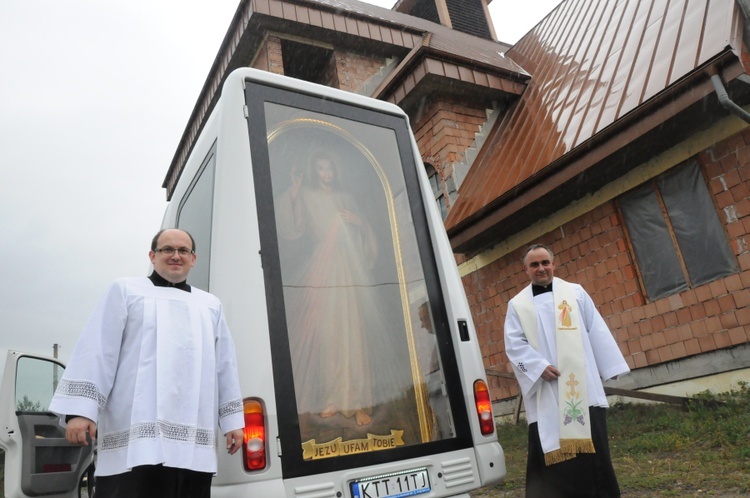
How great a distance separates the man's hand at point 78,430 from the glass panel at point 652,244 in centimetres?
649

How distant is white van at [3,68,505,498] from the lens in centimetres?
274

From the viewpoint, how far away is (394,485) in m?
2.82

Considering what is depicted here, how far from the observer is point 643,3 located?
8.85 meters

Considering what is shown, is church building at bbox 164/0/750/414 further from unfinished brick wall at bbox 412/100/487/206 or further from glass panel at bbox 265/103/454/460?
glass panel at bbox 265/103/454/460

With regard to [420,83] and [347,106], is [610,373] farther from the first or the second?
[420,83]

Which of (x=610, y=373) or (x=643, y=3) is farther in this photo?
(x=643, y=3)

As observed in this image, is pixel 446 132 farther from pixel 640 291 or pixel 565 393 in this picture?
pixel 565 393

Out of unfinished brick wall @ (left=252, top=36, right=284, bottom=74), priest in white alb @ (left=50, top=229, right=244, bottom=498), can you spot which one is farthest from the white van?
unfinished brick wall @ (left=252, top=36, right=284, bottom=74)

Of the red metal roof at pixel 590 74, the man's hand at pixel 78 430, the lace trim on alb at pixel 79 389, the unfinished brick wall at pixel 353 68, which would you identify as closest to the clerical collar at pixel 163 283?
the lace trim on alb at pixel 79 389

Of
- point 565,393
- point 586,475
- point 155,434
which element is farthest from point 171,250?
point 586,475

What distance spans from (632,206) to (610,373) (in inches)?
166

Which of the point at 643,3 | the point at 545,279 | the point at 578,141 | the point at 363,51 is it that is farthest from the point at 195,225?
the point at 363,51

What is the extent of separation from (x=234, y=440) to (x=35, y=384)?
207 cm

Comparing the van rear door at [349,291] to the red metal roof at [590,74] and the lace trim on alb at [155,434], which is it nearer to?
the lace trim on alb at [155,434]
